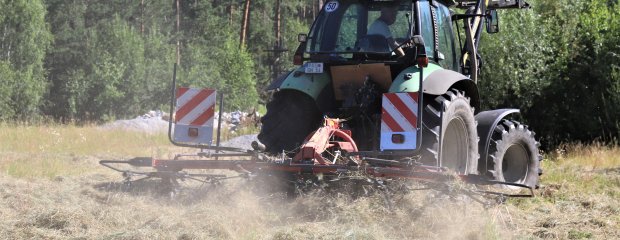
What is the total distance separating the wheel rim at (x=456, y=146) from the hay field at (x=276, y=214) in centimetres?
67

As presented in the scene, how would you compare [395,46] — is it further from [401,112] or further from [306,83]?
[401,112]

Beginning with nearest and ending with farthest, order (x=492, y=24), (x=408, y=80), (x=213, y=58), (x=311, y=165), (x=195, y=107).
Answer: (x=311, y=165) < (x=408, y=80) < (x=195, y=107) < (x=492, y=24) < (x=213, y=58)

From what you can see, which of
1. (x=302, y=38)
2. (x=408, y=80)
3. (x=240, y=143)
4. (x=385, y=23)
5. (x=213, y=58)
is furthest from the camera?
(x=213, y=58)

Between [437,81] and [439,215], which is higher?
[437,81]

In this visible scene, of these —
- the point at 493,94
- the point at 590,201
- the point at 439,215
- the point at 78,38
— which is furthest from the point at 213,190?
the point at 78,38

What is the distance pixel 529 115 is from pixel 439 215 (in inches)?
514

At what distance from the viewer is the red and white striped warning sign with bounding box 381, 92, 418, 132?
22.4 ft

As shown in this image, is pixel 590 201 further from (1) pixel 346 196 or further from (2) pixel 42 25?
(2) pixel 42 25

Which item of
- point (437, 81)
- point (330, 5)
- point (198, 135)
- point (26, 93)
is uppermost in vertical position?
point (330, 5)

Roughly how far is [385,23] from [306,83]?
994 mm

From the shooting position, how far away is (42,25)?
3828cm

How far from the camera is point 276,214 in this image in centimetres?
680

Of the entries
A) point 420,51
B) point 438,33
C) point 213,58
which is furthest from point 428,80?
point 213,58

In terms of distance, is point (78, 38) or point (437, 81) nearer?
point (437, 81)
